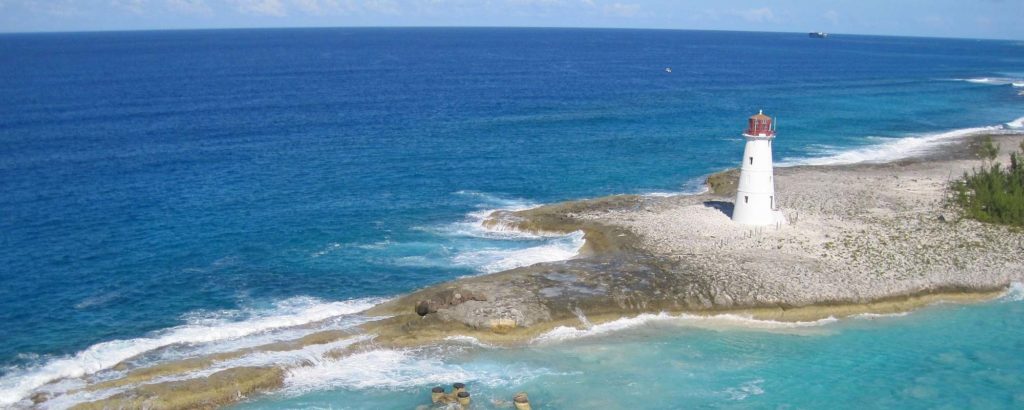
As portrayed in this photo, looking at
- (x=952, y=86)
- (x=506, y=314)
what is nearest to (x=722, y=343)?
(x=506, y=314)

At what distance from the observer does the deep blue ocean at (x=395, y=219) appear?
34344 millimetres

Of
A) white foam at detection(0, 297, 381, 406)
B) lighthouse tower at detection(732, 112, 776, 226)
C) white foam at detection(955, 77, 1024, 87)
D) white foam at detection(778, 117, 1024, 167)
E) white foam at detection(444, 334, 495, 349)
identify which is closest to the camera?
white foam at detection(0, 297, 381, 406)

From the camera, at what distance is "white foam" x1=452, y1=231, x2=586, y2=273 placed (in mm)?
47062

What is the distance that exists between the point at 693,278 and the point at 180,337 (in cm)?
2564

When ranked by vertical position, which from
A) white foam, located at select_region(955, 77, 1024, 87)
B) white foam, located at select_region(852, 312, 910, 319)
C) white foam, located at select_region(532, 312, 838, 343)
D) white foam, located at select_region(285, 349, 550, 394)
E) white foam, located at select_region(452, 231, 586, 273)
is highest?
white foam, located at select_region(955, 77, 1024, 87)

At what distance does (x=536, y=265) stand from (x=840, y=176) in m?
32.0

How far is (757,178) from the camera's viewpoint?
4912 cm

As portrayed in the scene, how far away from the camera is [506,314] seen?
38.3 meters

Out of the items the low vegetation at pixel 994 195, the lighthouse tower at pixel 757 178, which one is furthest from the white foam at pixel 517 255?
the low vegetation at pixel 994 195

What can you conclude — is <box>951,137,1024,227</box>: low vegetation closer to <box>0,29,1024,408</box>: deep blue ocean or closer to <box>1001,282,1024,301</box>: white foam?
<box>1001,282,1024,301</box>: white foam

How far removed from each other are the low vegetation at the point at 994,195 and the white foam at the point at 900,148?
56.1 ft

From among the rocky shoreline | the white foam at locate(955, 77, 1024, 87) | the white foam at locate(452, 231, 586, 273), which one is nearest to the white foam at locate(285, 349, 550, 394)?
the rocky shoreline

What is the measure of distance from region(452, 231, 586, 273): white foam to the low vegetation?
1002 inches

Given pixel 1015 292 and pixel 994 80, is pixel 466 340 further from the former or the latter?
pixel 994 80
